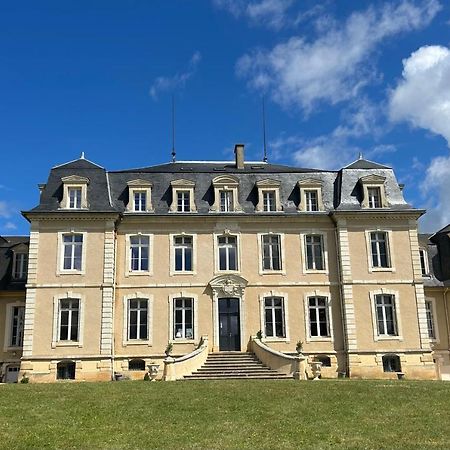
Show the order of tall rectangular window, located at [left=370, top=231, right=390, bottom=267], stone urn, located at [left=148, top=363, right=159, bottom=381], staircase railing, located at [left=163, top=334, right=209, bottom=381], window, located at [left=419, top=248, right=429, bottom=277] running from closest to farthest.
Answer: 1. staircase railing, located at [left=163, top=334, right=209, bottom=381]
2. stone urn, located at [left=148, top=363, right=159, bottom=381]
3. tall rectangular window, located at [left=370, top=231, right=390, bottom=267]
4. window, located at [left=419, top=248, right=429, bottom=277]

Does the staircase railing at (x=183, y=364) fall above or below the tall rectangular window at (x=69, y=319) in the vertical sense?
below

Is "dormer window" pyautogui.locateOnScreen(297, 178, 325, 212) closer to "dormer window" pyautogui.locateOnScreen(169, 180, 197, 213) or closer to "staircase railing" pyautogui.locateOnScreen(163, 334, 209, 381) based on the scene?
"dormer window" pyautogui.locateOnScreen(169, 180, 197, 213)

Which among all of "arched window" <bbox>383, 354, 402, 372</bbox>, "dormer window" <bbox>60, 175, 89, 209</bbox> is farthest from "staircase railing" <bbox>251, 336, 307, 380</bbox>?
"dormer window" <bbox>60, 175, 89, 209</bbox>

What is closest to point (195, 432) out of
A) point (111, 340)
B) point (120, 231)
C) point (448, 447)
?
point (448, 447)

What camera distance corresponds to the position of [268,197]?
2639cm

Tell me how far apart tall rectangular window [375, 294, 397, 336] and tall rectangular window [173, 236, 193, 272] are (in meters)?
8.50

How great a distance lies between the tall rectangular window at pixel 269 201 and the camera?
26.2 m

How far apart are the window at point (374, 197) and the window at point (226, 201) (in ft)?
20.9

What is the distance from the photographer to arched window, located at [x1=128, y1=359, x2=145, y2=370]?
952 inches

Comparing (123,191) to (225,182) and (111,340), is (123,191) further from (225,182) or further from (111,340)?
(111,340)

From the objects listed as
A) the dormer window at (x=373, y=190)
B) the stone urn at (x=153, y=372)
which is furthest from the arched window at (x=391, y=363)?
the stone urn at (x=153, y=372)

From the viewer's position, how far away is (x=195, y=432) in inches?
430

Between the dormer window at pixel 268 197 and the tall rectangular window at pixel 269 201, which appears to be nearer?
the dormer window at pixel 268 197

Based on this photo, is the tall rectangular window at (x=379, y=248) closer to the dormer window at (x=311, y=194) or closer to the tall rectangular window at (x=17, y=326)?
the dormer window at (x=311, y=194)
